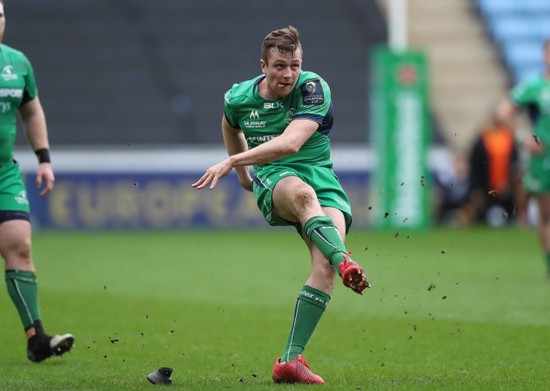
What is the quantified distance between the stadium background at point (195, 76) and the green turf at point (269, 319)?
3.97m

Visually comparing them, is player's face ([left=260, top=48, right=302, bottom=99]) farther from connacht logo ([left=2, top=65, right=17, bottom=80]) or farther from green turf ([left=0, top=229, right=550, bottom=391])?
connacht logo ([left=2, top=65, right=17, bottom=80])

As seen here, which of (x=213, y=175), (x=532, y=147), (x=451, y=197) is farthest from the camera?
(x=451, y=197)

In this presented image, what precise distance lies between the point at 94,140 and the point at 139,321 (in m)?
14.2

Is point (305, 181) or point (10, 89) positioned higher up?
point (10, 89)

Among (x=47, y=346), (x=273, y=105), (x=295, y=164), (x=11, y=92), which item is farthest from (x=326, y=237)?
(x=11, y=92)

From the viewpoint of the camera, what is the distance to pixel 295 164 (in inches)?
275

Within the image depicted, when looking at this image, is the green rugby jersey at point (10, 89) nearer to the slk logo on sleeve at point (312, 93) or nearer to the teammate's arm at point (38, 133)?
the teammate's arm at point (38, 133)

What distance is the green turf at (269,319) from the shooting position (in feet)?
23.4

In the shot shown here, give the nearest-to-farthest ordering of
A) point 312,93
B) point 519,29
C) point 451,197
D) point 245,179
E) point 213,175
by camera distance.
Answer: point 213,175, point 312,93, point 245,179, point 451,197, point 519,29

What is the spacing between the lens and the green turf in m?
7.12

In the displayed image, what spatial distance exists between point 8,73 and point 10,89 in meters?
0.10

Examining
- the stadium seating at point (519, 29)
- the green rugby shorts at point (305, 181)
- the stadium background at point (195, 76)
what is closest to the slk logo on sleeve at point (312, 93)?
the green rugby shorts at point (305, 181)

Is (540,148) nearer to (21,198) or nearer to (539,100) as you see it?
(539,100)

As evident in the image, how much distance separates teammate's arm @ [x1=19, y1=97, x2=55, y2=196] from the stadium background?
43.6 feet
